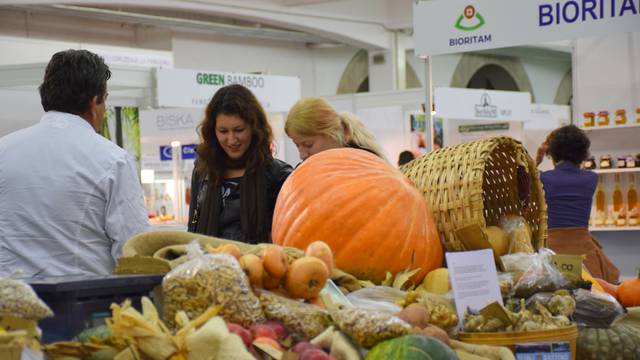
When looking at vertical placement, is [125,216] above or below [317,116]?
below

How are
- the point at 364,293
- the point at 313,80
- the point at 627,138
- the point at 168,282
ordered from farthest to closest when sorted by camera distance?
the point at 313,80 → the point at 627,138 → the point at 364,293 → the point at 168,282

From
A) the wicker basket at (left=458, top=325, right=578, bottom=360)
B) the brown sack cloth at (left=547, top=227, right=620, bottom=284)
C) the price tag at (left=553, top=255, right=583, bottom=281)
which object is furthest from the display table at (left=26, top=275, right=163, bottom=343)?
the brown sack cloth at (left=547, top=227, right=620, bottom=284)

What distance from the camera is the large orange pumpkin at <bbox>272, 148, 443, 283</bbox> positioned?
2.23 metres

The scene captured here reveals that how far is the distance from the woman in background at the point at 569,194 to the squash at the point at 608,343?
444 cm

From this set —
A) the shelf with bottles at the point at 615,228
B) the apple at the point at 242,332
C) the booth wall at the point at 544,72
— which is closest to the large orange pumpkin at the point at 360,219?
the apple at the point at 242,332

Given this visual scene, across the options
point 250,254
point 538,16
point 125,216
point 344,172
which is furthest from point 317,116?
point 538,16

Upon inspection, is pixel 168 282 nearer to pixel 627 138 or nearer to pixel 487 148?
pixel 487 148

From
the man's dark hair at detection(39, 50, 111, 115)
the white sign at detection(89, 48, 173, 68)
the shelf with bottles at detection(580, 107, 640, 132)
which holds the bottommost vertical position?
the shelf with bottles at detection(580, 107, 640, 132)

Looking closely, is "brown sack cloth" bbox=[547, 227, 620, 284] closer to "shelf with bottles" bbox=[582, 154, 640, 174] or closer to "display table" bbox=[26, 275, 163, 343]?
"shelf with bottles" bbox=[582, 154, 640, 174]

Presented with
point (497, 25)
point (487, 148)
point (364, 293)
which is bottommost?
point (364, 293)

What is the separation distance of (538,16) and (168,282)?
4.57 metres

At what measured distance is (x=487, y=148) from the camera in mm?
2488

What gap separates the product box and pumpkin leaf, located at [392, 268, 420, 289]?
34 centimetres

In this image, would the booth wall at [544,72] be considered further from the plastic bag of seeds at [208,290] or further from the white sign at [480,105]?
the plastic bag of seeds at [208,290]
